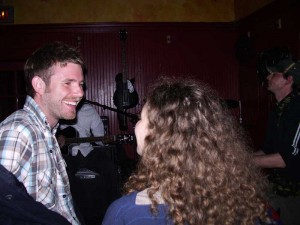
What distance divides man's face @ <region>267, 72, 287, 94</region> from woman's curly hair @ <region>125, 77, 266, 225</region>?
2.00 metres

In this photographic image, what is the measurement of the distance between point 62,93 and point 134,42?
4.29m

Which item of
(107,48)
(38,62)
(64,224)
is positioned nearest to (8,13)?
(107,48)

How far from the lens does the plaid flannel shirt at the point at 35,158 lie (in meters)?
1.45

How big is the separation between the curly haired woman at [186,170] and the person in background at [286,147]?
4.34 feet

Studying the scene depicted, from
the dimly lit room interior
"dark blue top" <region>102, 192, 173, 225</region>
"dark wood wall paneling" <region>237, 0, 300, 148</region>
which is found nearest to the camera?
"dark blue top" <region>102, 192, 173, 225</region>

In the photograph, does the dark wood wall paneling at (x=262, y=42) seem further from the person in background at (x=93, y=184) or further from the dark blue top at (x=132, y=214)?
the dark blue top at (x=132, y=214)

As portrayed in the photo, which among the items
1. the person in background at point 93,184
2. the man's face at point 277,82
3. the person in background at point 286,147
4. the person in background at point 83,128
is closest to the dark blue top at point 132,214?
the person in background at point 286,147

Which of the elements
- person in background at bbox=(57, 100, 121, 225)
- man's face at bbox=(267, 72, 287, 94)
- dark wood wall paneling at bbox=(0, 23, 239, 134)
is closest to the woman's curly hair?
man's face at bbox=(267, 72, 287, 94)

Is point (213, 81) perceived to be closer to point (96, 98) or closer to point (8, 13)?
point (96, 98)

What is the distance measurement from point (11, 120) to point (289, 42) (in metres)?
3.93

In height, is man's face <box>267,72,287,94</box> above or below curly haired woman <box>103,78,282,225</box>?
above

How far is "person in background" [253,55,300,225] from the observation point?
2508 mm

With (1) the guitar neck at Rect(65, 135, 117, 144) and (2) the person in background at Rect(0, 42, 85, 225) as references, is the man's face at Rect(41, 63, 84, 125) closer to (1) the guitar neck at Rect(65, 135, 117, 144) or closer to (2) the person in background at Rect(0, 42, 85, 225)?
(2) the person in background at Rect(0, 42, 85, 225)

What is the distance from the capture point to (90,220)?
3447 mm
